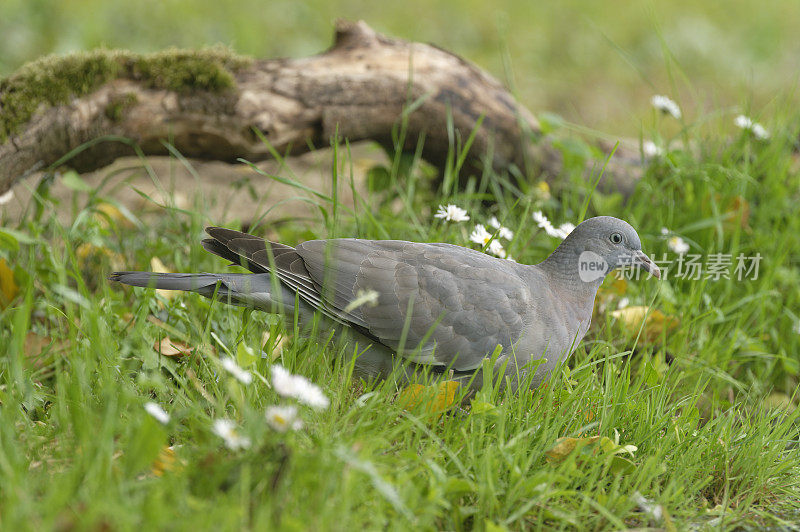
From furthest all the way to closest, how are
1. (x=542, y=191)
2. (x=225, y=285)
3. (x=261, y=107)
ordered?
(x=542, y=191) < (x=261, y=107) < (x=225, y=285)

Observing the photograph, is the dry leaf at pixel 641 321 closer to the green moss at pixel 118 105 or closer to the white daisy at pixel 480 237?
the white daisy at pixel 480 237

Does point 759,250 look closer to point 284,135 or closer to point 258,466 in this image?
point 284,135

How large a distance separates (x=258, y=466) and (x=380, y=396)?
557 mm

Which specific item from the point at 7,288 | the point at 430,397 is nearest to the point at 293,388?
the point at 430,397

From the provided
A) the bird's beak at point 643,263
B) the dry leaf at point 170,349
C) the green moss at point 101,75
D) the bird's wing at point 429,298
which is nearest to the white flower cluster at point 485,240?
the bird's wing at point 429,298

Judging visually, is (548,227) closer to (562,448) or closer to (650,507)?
(562,448)

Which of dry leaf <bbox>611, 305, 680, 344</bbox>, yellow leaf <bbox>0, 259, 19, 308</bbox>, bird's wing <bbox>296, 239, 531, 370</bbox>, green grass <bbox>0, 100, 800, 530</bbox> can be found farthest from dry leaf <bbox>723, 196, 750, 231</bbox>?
yellow leaf <bbox>0, 259, 19, 308</bbox>

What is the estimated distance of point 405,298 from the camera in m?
2.51

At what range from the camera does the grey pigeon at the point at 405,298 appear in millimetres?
2488

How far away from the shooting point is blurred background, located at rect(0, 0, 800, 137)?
19.6ft

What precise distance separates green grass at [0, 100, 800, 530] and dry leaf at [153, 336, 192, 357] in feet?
0.09

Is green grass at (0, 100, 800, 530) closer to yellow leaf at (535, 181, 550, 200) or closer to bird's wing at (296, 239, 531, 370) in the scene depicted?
yellow leaf at (535, 181, 550, 200)

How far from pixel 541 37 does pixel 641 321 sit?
4.84 metres

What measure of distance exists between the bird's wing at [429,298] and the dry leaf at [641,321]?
27.1 inches
